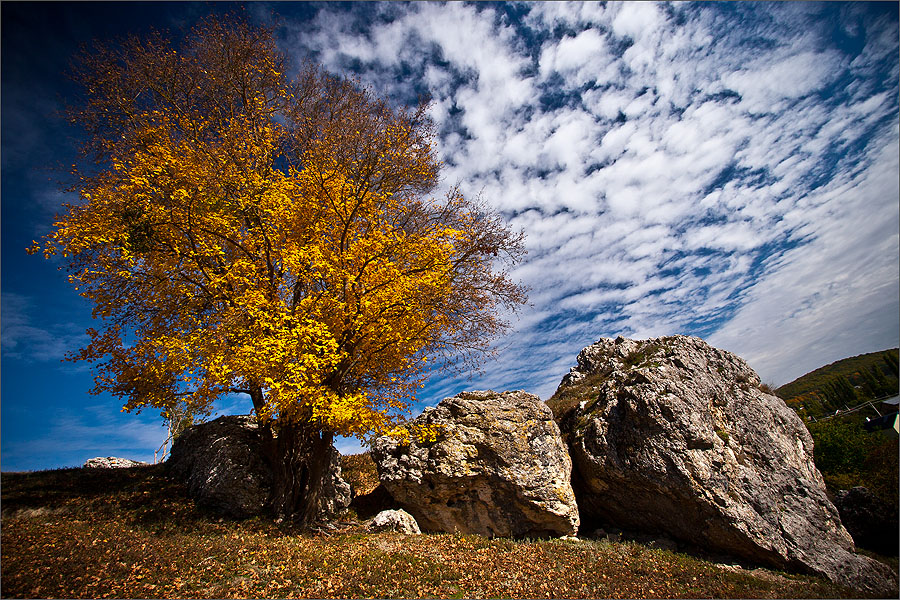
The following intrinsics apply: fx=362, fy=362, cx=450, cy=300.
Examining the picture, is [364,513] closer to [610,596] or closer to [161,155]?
[610,596]

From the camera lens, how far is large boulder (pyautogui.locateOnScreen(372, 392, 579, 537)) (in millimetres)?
14164

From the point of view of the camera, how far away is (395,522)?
13.8 meters

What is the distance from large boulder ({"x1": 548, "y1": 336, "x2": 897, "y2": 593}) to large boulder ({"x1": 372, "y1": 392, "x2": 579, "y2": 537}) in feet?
6.91

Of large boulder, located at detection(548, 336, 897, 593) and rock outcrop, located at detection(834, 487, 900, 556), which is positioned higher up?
large boulder, located at detection(548, 336, 897, 593)

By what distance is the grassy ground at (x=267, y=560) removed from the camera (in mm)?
7667

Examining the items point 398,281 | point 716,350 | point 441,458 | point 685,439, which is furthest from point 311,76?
point 716,350

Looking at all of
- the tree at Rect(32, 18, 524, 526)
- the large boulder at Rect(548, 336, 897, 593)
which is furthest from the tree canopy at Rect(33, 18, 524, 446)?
the large boulder at Rect(548, 336, 897, 593)

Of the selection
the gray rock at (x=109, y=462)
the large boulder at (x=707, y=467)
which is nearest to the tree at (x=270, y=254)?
the large boulder at (x=707, y=467)

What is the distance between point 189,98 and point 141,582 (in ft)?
54.9

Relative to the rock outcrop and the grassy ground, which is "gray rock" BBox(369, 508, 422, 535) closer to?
the grassy ground

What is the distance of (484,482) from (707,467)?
847 centimetres

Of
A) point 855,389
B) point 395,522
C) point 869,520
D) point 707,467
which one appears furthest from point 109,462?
point 855,389

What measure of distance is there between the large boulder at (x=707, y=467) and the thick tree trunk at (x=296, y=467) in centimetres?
1074

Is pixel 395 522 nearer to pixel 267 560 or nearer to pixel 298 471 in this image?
pixel 298 471
